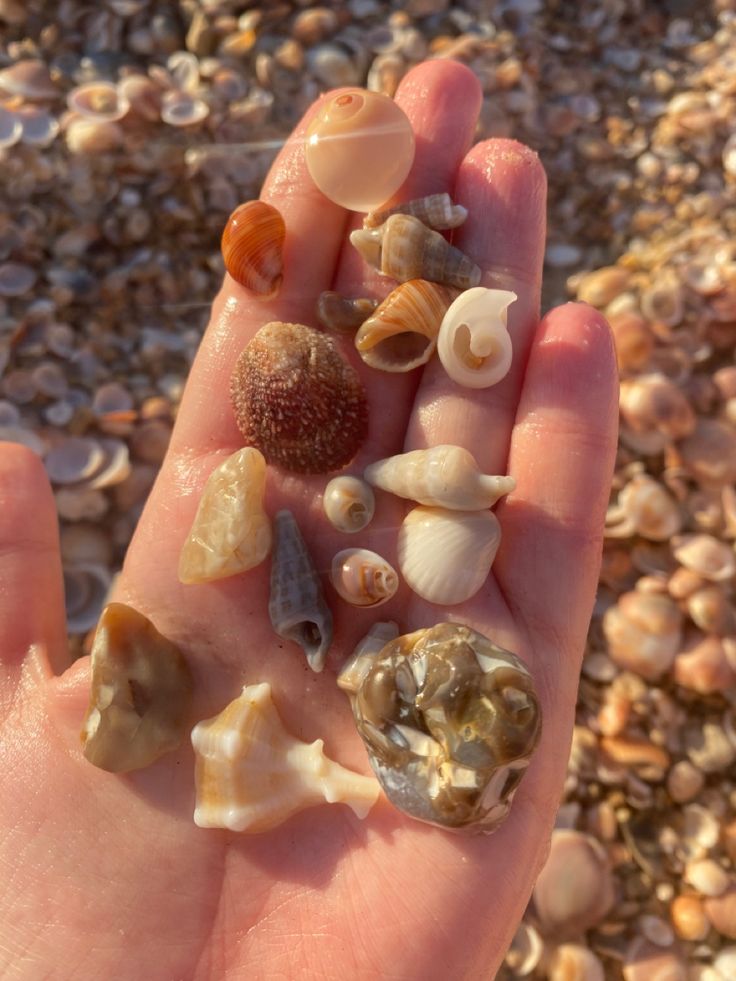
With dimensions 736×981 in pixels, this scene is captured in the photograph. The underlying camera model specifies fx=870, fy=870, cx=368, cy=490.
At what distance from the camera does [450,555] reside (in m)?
1.99

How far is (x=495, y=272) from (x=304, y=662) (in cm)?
114

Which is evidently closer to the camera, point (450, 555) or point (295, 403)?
point (450, 555)

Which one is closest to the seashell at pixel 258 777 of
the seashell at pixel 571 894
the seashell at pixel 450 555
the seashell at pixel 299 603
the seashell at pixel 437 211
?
the seashell at pixel 299 603

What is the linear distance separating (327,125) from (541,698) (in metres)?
1.61

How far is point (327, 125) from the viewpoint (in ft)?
7.80

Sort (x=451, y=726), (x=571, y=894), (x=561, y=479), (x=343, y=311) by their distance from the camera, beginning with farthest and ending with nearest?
(x=571, y=894), (x=343, y=311), (x=561, y=479), (x=451, y=726)

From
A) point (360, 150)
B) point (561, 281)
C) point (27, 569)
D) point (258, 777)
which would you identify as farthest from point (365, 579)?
point (561, 281)

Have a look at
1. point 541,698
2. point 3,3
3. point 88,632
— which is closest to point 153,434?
point 88,632

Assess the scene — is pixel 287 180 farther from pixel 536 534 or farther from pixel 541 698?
pixel 541 698

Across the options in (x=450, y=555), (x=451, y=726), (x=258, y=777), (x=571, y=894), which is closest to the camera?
(x=451, y=726)

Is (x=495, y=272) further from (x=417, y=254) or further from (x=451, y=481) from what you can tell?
(x=451, y=481)

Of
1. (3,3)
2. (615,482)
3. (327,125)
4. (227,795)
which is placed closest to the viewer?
(227,795)

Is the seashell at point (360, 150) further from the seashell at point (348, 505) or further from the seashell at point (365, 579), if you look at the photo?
the seashell at point (365, 579)

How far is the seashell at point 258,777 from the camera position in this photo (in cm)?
185
